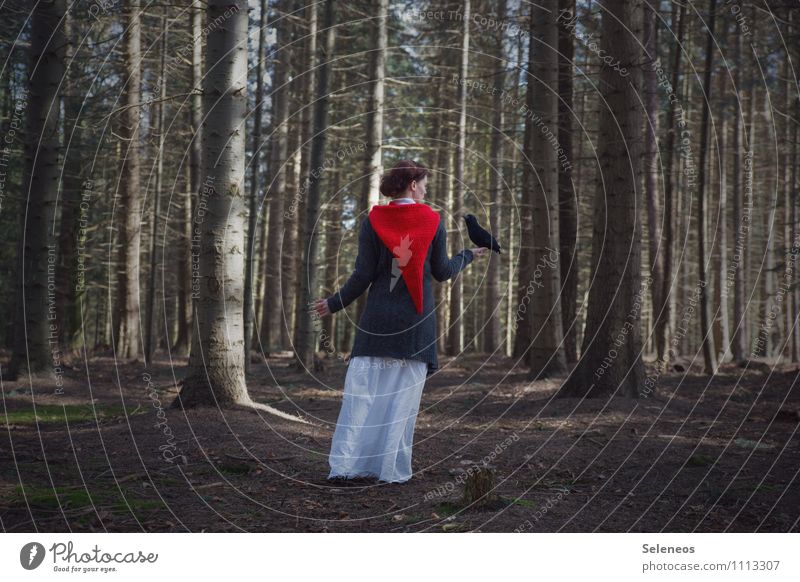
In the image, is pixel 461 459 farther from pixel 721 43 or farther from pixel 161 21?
pixel 721 43

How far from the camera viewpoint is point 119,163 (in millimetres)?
19625

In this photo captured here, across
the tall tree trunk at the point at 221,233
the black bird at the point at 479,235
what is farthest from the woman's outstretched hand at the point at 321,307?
the tall tree trunk at the point at 221,233

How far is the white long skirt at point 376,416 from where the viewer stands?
6.13 m

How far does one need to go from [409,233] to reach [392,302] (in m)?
0.59

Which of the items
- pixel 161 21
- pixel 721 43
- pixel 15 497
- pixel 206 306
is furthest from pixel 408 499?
pixel 721 43

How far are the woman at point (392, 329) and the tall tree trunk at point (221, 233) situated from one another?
2492 mm

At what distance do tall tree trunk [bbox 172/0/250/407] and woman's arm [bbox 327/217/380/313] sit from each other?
98.2 inches

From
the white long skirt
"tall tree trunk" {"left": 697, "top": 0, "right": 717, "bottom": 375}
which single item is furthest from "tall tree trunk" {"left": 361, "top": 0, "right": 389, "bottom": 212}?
the white long skirt

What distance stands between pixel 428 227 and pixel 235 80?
3664 mm

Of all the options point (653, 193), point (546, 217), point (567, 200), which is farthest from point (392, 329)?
point (653, 193)

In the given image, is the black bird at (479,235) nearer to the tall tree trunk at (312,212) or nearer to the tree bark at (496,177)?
the tall tree trunk at (312,212)

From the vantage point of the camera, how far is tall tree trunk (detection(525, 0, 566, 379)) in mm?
12531

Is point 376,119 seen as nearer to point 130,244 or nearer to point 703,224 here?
point 703,224

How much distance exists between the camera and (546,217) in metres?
12.7
